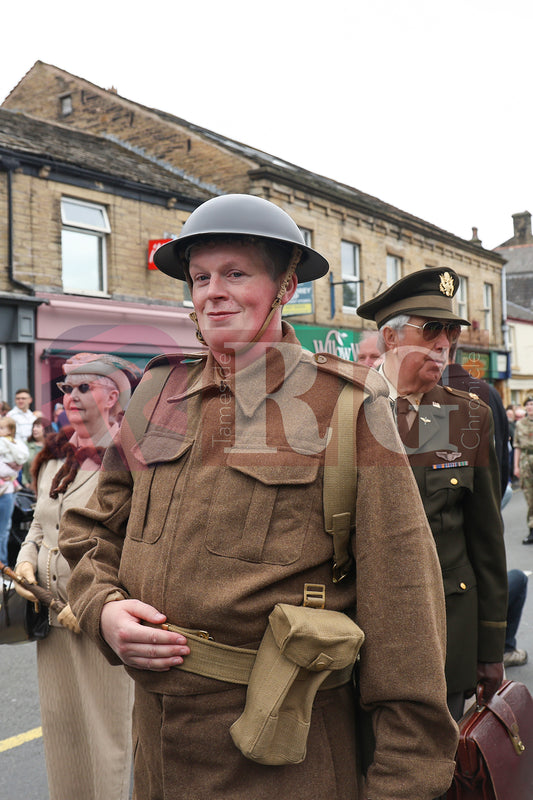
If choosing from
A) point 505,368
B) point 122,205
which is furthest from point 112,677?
point 505,368

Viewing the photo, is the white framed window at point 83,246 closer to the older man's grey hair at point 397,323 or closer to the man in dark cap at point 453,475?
the older man's grey hair at point 397,323

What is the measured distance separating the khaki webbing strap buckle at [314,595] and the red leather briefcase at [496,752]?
37.1 inches

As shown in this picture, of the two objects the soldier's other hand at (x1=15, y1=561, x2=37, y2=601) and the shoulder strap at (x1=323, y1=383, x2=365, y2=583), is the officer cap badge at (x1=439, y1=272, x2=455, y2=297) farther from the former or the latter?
the soldier's other hand at (x1=15, y1=561, x2=37, y2=601)

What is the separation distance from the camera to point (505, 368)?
28.5 meters

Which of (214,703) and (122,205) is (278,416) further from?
(122,205)

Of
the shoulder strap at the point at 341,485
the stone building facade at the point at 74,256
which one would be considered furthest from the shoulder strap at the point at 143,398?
the stone building facade at the point at 74,256

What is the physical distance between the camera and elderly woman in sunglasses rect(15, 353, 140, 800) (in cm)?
272

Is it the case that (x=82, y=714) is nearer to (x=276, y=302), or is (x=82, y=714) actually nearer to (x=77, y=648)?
(x=77, y=648)

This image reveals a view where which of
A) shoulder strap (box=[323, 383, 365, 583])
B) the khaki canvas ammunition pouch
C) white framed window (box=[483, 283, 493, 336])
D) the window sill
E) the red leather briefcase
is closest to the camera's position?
the khaki canvas ammunition pouch

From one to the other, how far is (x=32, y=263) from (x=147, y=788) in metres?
12.1

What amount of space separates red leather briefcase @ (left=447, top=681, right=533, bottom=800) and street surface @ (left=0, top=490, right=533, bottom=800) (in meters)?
2.16

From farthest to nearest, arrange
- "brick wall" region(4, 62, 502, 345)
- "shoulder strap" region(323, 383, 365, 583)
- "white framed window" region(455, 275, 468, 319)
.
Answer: "white framed window" region(455, 275, 468, 319) → "brick wall" region(4, 62, 502, 345) → "shoulder strap" region(323, 383, 365, 583)

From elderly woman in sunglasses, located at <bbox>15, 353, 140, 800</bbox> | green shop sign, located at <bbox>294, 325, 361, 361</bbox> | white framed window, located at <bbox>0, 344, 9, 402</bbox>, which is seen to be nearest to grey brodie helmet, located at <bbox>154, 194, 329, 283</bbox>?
elderly woman in sunglasses, located at <bbox>15, 353, 140, 800</bbox>

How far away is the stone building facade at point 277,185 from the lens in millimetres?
17406
